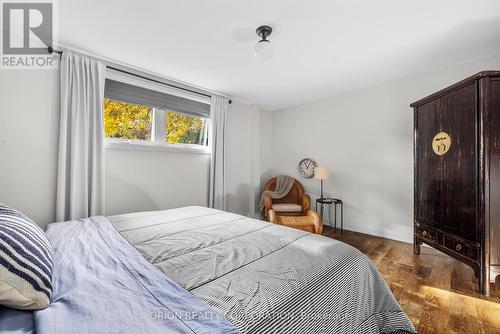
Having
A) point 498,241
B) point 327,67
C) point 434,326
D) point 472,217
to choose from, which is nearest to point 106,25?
point 327,67

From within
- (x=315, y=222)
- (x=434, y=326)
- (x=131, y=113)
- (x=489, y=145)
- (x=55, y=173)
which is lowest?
(x=434, y=326)

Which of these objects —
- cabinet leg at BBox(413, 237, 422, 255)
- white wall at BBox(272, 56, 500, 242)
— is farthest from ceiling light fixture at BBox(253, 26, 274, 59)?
cabinet leg at BBox(413, 237, 422, 255)

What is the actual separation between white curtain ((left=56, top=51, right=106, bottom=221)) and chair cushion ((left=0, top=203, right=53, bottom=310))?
66.6 inches

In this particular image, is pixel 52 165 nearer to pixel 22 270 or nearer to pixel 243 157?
pixel 22 270

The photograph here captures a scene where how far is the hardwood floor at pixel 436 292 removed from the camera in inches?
59.4

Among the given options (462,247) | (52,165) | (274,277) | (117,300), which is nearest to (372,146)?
(462,247)

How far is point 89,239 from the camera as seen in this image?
1.30m

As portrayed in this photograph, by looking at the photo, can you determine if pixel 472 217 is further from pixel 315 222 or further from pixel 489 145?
pixel 315 222

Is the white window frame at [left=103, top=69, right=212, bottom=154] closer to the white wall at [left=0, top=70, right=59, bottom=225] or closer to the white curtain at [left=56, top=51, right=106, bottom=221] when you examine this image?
the white curtain at [left=56, top=51, right=106, bottom=221]

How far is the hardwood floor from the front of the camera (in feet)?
4.95

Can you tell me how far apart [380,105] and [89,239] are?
383cm

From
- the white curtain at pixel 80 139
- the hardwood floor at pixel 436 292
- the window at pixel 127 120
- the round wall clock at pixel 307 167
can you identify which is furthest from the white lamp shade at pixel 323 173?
the white curtain at pixel 80 139

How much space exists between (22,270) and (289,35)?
240 cm

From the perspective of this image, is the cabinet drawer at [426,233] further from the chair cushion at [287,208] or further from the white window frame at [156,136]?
the white window frame at [156,136]
